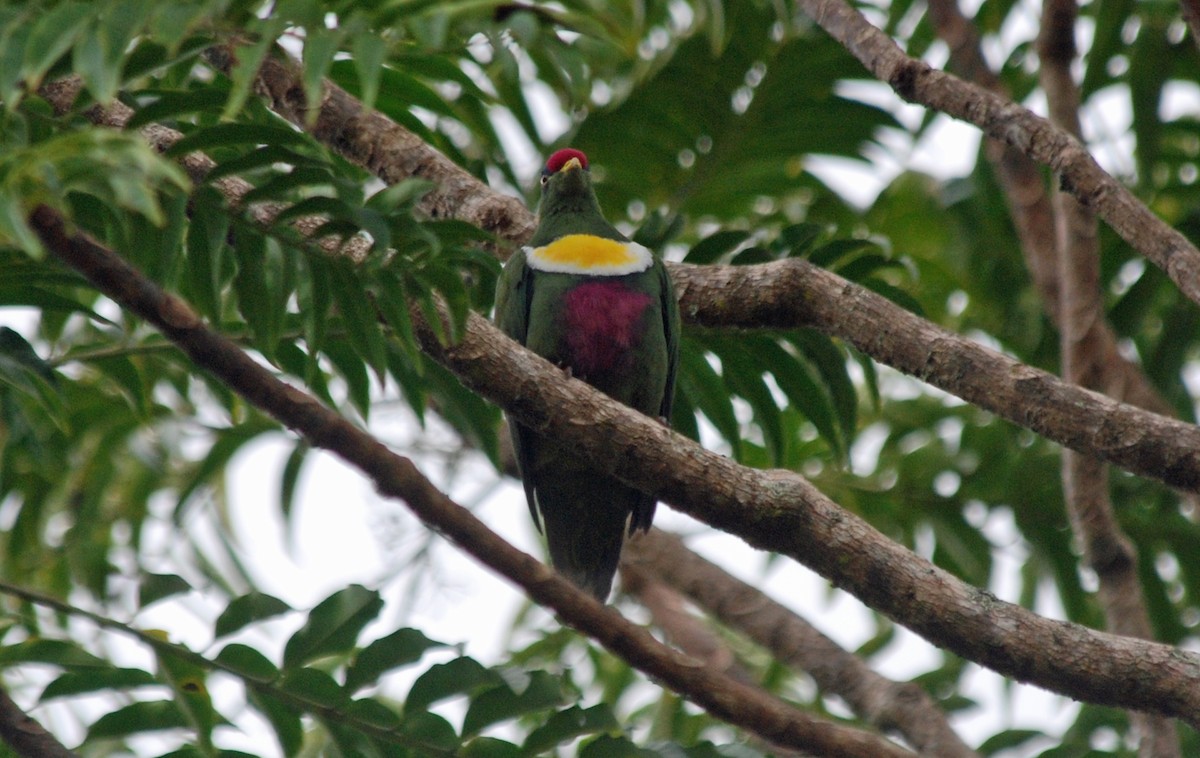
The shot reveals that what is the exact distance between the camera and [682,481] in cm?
273

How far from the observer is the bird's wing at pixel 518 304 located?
388cm

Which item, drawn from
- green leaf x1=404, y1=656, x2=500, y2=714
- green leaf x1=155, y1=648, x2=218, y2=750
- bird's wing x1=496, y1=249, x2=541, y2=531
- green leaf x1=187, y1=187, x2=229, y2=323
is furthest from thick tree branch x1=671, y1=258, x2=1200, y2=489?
green leaf x1=155, y1=648, x2=218, y2=750

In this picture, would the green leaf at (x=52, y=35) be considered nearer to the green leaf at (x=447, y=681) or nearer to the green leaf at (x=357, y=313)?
the green leaf at (x=357, y=313)

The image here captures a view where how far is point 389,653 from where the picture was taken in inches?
102

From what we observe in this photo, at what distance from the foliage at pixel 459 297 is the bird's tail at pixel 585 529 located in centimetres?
32

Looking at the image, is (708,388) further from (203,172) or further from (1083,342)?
(203,172)

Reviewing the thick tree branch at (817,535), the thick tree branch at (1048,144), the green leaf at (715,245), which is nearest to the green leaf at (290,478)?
the green leaf at (715,245)

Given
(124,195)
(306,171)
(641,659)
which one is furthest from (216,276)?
(641,659)

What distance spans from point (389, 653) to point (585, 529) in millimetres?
1370

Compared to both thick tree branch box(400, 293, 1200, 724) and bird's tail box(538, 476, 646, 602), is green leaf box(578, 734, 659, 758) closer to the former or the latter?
thick tree branch box(400, 293, 1200, 724)

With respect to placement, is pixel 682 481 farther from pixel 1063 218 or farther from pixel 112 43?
pixel 1063 218

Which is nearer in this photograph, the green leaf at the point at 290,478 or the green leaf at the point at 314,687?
the green leaf at the point at 314,687

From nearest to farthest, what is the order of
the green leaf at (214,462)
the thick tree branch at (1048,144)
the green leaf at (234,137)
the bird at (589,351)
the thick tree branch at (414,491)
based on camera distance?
the thick tree branch at (414,491)
the green leaf at (234,137)
the thick tree branch at (1048,144)
the bird at (589,351)
the green leaf at (214,462)

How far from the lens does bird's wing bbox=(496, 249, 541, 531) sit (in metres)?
3.88
